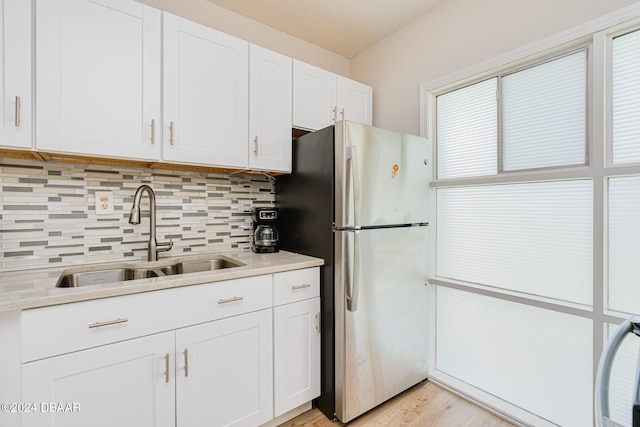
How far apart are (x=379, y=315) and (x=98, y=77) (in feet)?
6.33

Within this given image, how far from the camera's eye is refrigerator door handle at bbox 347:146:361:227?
1.66 meters

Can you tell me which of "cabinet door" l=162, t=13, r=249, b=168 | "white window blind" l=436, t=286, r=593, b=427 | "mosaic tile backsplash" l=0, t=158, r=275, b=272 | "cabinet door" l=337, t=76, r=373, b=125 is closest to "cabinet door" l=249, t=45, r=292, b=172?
"cabinet door" l=162, t=13, r=249, b=168

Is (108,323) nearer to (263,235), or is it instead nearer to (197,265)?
(197,265)

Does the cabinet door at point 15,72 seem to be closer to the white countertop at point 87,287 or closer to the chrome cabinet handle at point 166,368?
the white countertop at point 87,287

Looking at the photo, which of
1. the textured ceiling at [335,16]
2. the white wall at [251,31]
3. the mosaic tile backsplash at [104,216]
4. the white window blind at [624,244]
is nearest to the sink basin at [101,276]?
the mosaic tile backsplash at [104,216]

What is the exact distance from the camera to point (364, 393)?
173 cm

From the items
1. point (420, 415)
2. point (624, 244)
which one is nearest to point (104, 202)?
point (420, 415)

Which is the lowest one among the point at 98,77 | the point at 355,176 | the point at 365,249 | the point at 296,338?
the point at 296,338

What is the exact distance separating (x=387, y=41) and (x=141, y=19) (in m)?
1.84

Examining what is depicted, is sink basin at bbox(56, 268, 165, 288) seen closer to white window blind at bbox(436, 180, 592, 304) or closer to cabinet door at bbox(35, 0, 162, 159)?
cabinet door at bbox(35, 0, 162, 159)

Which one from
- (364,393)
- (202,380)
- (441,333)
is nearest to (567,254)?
(441,333)

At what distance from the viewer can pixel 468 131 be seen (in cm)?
203

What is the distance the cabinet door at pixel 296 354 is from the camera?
163 centimetres

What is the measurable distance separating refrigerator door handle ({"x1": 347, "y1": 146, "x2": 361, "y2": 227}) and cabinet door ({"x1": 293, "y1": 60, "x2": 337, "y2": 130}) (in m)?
0.61
